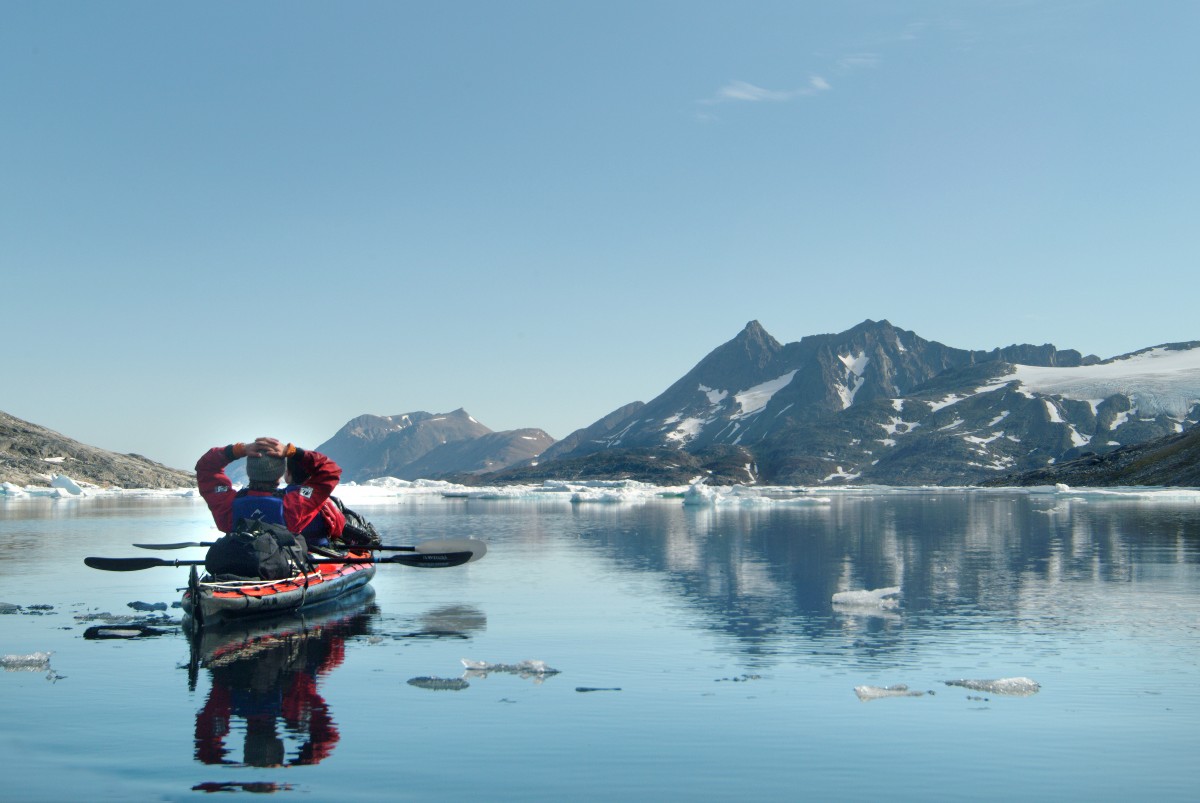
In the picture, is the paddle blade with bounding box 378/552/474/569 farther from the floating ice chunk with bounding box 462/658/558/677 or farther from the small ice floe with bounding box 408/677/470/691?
the small ice floe with bounding box 408/677/470/691

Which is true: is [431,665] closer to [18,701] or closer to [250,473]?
[18,701]

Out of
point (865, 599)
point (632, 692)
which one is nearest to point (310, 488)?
point (632, 692)

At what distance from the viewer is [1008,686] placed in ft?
76.7

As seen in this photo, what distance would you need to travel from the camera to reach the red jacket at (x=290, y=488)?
3616 cm

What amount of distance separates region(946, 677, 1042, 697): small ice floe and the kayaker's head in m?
22.9

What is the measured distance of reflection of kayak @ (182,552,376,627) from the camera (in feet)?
101

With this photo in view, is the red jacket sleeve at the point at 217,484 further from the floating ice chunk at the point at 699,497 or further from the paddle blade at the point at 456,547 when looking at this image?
the floating ice chunk at the point at 699,497

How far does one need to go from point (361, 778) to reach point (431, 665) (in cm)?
1013

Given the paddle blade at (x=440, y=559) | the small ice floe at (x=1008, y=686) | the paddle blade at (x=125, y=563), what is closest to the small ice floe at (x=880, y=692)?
the small ice floe at (x=1008, y=686)

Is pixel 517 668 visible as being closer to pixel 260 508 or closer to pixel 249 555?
pixel 249 555

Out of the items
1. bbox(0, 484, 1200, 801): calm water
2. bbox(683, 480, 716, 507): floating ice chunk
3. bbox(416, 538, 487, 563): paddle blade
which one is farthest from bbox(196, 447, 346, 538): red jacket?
bbox(683, 480, 716, 507): floating ice chunk

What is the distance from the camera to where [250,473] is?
34781mm

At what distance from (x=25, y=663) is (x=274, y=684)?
6690mm

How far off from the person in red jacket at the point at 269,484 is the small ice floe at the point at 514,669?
11984 mm
